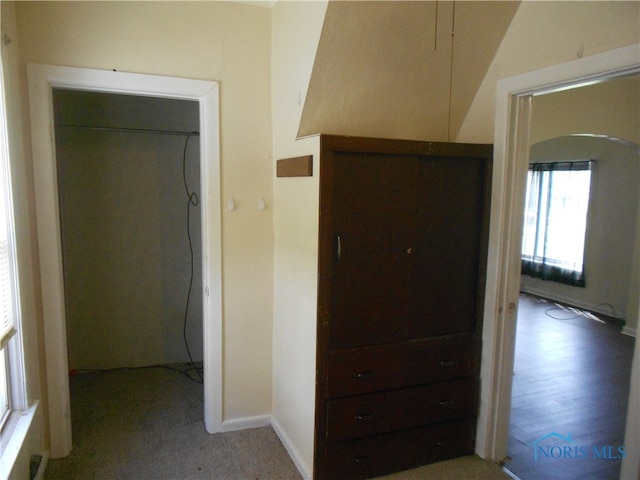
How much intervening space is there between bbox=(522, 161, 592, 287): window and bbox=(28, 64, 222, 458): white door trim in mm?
4415

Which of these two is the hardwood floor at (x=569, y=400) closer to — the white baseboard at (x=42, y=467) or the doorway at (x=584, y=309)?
the doorway at (x=584, y=309)

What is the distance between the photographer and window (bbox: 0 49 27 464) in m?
1.84

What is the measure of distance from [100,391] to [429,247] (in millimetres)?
2577

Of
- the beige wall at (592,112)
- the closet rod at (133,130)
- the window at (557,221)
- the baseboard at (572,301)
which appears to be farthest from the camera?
the window at (557,221)

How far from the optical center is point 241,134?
2613mm

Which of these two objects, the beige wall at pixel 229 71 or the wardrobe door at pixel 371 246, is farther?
the beige wall at pixel 229 71

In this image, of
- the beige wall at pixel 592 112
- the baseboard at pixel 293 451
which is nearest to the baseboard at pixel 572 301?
the beige wall at pixel 592 112

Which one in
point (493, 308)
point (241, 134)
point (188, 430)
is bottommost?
point (188, 430)

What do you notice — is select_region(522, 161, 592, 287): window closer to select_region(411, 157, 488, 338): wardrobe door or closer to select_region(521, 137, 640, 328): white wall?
select_region(521, 137, 640, 328): white wall

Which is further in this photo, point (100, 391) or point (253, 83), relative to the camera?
point (100, 391)

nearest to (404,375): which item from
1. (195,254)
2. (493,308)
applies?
(493,308)

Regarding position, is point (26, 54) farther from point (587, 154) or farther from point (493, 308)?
point (587, 154)

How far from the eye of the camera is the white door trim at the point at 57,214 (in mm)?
2248

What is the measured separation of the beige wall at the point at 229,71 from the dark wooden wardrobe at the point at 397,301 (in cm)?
75
